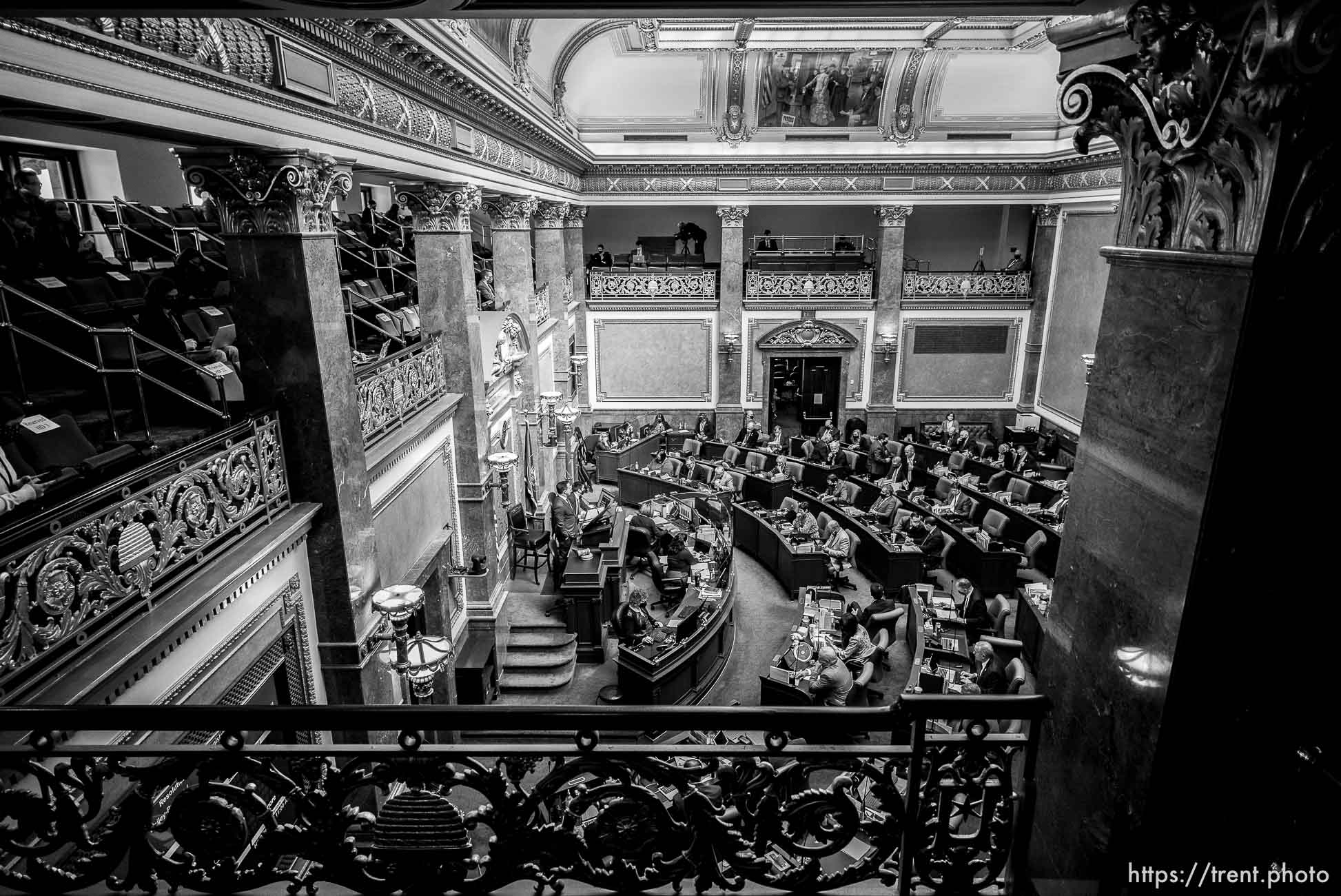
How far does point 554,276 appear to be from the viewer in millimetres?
16203

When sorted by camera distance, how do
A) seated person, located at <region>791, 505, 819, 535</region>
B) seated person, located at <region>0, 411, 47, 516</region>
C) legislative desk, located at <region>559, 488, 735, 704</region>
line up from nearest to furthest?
seated person, located at <region>0, 411, 47, 516</region>, legislative desk, located at <region>559, 488, 735, 704</region>, seated person, located at <region>791, 505, 819, 535</region>

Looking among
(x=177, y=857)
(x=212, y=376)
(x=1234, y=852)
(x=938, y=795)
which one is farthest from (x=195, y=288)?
(x=1234, y=852)

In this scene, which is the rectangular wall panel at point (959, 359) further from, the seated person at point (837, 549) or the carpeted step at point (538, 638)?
the carpeted step at point (538, 638)

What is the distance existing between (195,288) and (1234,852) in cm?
972

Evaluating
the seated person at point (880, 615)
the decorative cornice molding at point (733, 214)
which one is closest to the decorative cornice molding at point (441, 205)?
the seated person at point (880, 615)

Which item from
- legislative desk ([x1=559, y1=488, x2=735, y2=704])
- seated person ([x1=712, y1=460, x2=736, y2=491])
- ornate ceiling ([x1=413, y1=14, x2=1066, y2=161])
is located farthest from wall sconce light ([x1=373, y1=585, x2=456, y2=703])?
ornate ceiling ([x1=413, y1=14, x2=1066, y2=161])

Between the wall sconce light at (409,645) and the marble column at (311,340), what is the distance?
41cm

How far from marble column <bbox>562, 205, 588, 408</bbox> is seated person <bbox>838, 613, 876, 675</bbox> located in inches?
434

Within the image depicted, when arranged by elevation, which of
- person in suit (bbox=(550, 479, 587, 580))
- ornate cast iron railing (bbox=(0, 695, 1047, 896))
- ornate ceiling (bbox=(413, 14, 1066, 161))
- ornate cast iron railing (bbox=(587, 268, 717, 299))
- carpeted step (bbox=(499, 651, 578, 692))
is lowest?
carpeted step (bbox=(499, 651, 578, 692))

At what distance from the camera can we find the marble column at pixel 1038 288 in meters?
18.1

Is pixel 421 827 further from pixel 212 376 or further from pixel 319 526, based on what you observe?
pixel 212 376

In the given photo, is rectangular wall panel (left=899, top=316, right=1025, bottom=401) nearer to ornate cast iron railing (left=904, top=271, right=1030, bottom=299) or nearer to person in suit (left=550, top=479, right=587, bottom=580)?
ornate cast iron railing (left=904, top=271, right=1030, bottom=299)

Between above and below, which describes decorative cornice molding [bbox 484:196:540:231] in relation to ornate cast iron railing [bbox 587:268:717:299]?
above

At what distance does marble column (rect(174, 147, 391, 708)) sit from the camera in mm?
4809
